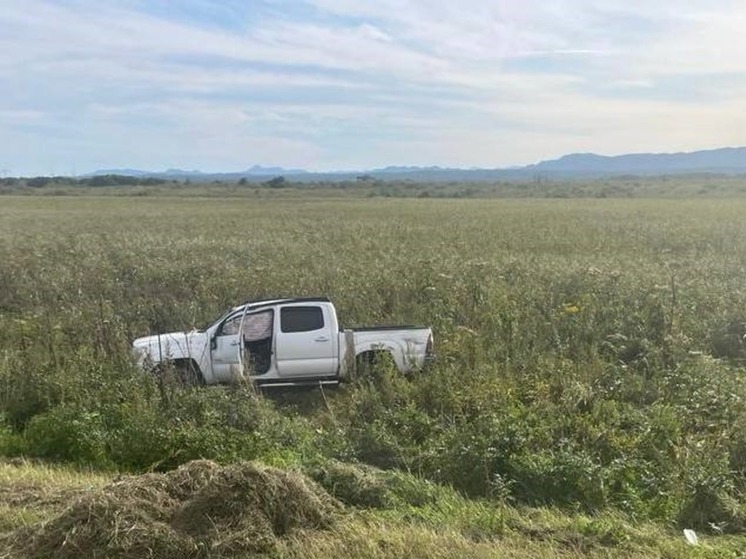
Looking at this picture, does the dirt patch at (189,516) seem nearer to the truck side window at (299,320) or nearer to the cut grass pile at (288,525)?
the cut grass pile at (288,525)

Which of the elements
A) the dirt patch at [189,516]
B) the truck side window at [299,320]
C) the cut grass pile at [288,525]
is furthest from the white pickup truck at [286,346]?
the dirt patch at [189,516]

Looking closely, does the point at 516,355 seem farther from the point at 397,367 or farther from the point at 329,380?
the point at 329,380

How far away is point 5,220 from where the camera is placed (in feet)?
142

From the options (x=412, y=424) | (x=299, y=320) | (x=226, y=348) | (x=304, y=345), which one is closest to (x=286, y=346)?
(x=304, y=345)

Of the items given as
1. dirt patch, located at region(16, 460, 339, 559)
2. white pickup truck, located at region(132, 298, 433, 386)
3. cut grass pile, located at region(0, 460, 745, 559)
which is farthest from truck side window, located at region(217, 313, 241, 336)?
dirt patch, located at region(16, 460, 339, 559)

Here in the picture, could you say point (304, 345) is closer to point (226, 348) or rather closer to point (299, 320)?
point (299, 320)

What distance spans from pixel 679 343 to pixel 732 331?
1.74m

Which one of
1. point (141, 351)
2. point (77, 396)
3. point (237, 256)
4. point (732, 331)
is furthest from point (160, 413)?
point (237, 256)

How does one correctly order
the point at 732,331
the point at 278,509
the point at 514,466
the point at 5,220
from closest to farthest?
the point at 278,509, the point at 514,466, the point at 732,331, the point at 5,220

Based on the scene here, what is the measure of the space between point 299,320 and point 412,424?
3.62 metres

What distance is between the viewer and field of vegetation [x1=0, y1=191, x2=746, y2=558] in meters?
5.14

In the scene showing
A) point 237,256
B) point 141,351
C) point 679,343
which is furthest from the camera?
point 237,256

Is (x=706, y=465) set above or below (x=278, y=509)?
below

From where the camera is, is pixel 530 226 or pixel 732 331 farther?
pixel 530 226
